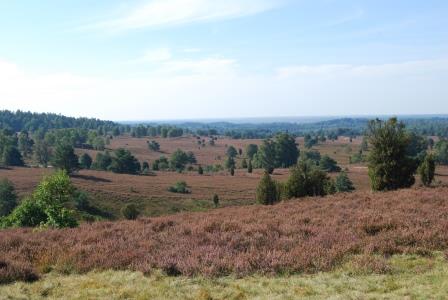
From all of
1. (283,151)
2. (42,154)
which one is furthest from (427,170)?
(42,154)

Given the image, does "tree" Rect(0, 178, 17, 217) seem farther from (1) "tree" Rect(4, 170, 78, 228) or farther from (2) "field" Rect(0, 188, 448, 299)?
(2) "field" Rect(0, 188, 448, 299)

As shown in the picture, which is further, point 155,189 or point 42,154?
point 42,154

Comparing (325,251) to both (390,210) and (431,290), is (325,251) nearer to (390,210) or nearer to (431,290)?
(431,290)

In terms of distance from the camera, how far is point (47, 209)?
2802 cm

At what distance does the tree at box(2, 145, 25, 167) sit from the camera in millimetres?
126688

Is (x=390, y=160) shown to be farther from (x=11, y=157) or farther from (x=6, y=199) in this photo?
(x=11, y=157)

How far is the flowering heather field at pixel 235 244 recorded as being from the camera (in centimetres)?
1184

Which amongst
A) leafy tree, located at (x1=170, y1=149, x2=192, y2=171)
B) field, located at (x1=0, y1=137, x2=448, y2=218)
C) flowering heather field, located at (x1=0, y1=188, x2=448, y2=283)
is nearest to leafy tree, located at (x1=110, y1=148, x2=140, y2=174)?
field, located at (x1=0, y1=137, x2=448, y2=218)

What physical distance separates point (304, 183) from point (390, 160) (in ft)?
31.6

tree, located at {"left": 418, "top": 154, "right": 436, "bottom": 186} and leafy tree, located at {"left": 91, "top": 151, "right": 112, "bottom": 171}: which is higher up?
tree, located at {"left": 418, "top": 154, "right": 436, "bottom": 186}

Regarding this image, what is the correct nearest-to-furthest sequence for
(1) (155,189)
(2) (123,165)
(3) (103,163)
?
1. (1) (155,189)
2. (2) (123,165)
3. (3) (103,163)

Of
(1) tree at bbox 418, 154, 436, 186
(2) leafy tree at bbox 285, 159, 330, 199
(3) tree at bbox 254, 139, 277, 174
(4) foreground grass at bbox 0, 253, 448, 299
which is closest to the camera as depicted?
(4) foreground grass at bbox 0, 253, 448, 299

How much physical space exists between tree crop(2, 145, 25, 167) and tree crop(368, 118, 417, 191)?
391ft

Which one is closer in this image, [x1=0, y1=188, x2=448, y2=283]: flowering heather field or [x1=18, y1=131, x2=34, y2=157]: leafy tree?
[x1=0, y1=188, x2=448, y2=283]: flowering heather field
